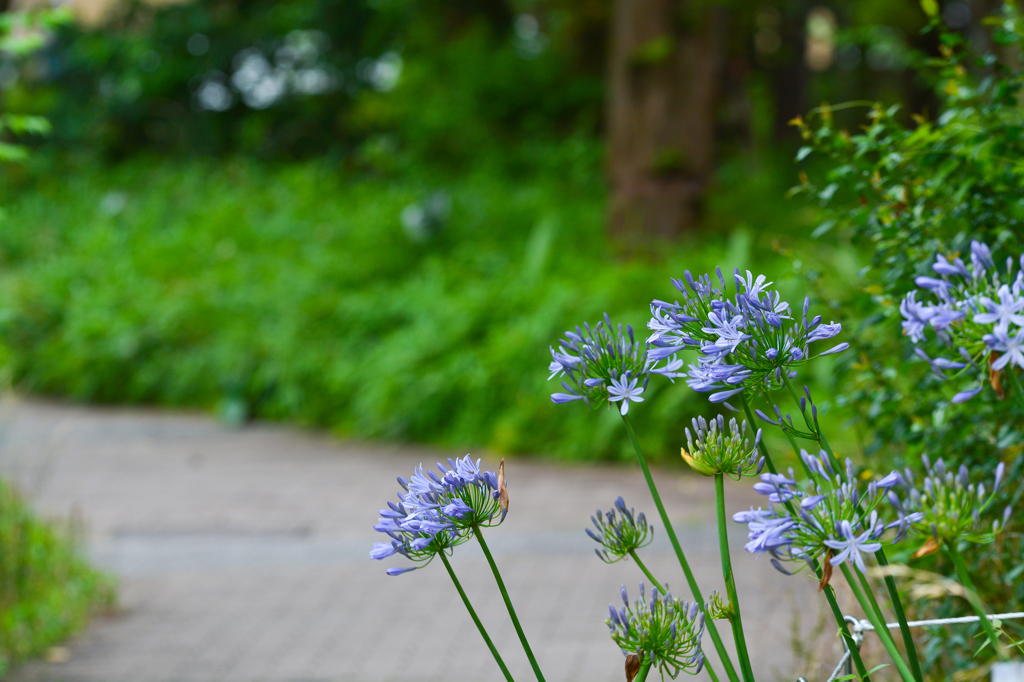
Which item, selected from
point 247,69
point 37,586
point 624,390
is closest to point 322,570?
point 37,586

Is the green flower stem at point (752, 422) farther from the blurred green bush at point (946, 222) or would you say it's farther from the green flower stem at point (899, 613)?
the blurred green bush at point (946, 222)

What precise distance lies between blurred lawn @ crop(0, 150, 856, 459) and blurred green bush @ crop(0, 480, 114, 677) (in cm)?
236

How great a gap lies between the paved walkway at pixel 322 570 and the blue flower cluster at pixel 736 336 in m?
1.64

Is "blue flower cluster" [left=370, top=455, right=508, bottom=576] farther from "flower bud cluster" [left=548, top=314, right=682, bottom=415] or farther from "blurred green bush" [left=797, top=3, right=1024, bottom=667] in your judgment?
"blurred green bush" [left=797, top=3, right=1024, bottom=667]

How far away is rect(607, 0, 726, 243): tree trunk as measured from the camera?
8461 millimetres

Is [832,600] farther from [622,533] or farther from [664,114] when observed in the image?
[664,114]

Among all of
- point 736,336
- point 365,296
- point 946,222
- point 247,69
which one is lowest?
point 736,336

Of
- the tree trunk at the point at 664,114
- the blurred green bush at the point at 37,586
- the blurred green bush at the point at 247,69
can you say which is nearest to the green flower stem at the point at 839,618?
the blurred green bush at the point at 37,586

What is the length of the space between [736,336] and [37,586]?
3733mm

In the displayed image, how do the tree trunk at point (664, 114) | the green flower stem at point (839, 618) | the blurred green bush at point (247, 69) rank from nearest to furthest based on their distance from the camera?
the green flower stem at point (839, 618)
the tree trunk at point (664, 114)
the blurred green bush at point (247, 69)

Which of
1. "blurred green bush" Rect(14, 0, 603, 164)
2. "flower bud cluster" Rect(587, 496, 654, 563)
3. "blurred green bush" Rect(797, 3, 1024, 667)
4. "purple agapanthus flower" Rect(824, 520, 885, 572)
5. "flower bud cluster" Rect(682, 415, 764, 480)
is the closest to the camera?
"purple agapanthus flower" Rect(824, 520, 885, 572)

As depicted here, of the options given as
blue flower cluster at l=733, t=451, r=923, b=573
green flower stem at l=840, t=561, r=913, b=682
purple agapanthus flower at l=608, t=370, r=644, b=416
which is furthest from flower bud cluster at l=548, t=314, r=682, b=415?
green flower stem at l=840, t=561, r=913, b=682

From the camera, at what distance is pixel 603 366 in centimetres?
148

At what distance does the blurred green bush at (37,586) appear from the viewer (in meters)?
3.74
